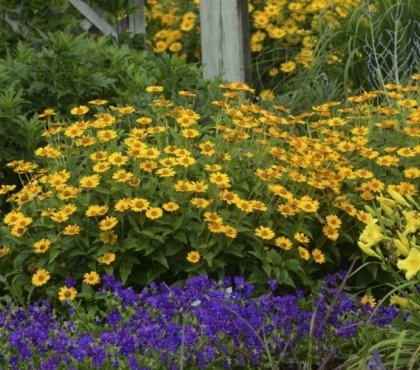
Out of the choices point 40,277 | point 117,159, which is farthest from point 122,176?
point 40,277

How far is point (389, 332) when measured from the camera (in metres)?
3.83

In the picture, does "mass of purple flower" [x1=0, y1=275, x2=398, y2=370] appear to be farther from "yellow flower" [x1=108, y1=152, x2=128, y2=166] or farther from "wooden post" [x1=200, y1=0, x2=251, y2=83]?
"wooden post" [x1=200, y1=0, x2=251, y2=83]

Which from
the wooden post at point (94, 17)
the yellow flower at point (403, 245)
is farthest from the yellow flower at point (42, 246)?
the wooden post at point (94, 17)

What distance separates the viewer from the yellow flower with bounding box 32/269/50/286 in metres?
4.26

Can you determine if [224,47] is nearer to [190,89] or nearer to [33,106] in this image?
[190,89]

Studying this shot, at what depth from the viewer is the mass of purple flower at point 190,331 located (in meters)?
3.47

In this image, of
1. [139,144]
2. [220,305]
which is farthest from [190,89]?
[220,305]

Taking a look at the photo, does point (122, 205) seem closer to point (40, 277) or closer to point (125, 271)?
point (125, 271)

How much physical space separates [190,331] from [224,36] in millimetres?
3528

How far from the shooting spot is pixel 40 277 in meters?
4.28

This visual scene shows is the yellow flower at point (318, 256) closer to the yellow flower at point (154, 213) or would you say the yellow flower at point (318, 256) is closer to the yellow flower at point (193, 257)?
the yellow flower at point (193, 257)

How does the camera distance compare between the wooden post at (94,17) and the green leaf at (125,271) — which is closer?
the green leaf at (125,271)

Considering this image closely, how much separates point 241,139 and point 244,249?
0.62 m

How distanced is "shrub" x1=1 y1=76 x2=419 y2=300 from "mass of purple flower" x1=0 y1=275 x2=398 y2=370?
0.26 m
